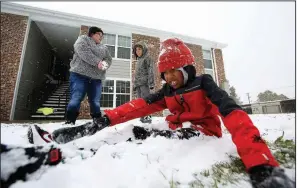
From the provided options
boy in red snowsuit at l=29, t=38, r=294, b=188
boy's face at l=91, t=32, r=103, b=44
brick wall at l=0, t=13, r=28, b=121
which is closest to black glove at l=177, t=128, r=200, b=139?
boy in red snowsuit at l=29, t=38, r=294, b=188

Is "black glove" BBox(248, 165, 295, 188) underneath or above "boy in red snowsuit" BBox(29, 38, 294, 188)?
underneath

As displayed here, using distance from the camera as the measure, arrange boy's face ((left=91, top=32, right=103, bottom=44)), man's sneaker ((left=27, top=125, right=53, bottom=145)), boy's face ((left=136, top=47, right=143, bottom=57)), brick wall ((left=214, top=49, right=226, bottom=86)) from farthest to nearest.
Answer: brick wall ((left=214, top=49, right=226, bottom=86)) < boy's face ((left=136, top=47, right=143, bottom=57)) < boy's face ((left=91, top=32, right=103, bottom=44)) < man's sneaker ((left=27, top=125, right=53, bottom=145))

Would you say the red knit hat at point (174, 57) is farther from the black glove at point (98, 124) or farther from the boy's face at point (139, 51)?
the boy's face at point (139, 51)

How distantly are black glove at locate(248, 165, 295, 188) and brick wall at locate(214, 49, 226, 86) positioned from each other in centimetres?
1134

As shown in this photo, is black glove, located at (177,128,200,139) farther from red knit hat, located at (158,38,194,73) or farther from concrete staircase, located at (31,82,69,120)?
concrete staircase, located at (31,82,69,120)

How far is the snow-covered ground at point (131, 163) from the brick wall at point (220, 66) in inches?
429

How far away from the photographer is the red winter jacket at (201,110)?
95 cm

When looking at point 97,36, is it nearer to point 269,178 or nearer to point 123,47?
point 269,178

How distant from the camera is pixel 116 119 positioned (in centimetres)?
155

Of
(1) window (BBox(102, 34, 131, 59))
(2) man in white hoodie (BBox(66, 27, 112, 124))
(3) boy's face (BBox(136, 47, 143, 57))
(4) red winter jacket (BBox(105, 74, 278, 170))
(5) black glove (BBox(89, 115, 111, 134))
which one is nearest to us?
(4) red winter jacket (BBox(105, 74, 278, 170))

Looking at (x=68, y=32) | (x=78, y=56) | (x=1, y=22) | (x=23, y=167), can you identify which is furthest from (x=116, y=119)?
(x=68, y=32)

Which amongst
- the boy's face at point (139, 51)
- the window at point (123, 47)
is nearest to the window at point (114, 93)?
the window at point (123, 47)

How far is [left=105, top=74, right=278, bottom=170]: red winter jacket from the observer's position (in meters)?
0.95

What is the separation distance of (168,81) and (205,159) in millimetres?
849
